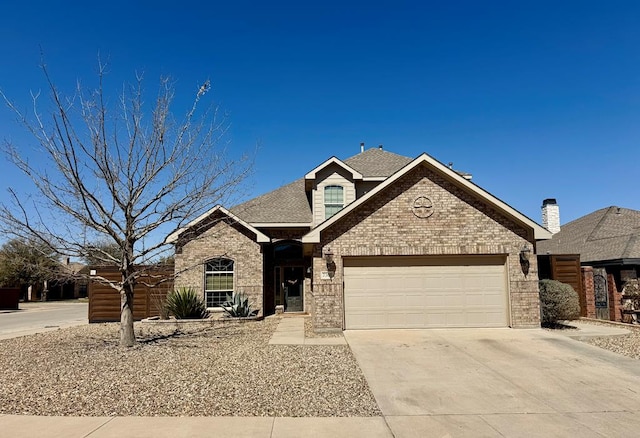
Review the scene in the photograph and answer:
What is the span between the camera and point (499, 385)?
7.54 m

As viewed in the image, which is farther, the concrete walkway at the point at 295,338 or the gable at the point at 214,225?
the gable at the point at 214,225


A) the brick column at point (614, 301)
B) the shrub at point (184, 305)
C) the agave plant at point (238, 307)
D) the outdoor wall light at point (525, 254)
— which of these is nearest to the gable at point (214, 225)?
the shrub at point (184, 305)

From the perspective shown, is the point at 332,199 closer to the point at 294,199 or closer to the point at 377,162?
the point at 294,199

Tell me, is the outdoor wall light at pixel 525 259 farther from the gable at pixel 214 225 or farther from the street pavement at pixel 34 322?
the street pavement at pixel 34 322

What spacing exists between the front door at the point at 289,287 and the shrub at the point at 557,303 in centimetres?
926

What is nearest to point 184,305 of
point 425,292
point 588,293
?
point 425,292

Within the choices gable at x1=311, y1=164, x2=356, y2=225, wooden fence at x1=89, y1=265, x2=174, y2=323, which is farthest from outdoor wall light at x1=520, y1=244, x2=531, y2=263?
wooden fence at x1=89, y1=265, x2=174, y2=323

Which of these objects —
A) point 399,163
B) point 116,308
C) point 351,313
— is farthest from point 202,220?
point 399,163

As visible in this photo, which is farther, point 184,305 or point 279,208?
point 279,208

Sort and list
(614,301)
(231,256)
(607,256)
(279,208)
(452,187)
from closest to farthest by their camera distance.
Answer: (452,187) < (614,301) < (607,256) < (231,256) < (279,208)

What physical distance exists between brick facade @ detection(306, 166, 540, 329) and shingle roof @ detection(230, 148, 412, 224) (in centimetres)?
544

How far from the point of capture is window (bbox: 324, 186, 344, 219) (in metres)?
18.2

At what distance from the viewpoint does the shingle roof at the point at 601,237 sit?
15.7 metres

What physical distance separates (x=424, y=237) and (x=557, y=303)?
4335mm
